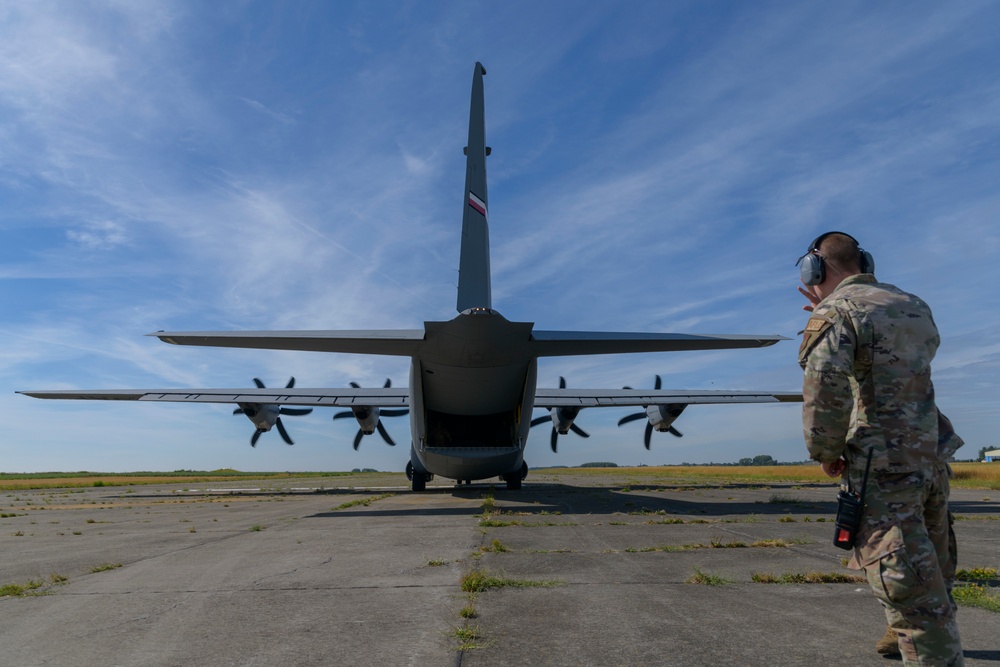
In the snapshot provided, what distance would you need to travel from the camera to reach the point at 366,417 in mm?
23844

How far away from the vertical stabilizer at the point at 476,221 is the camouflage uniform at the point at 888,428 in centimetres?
1232

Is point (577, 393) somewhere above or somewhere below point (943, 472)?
above

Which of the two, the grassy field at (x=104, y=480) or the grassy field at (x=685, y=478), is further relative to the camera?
the grassy field at (x=104, y=480)

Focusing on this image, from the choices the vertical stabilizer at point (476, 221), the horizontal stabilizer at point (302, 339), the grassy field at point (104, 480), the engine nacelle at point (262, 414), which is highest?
the vertical stabilizer at point (476, 221)

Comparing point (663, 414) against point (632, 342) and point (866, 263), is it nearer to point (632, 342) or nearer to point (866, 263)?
point (632, 342)

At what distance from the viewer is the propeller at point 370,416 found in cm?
2356

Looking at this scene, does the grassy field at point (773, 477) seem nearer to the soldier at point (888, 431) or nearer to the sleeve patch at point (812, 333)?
the soldier at point (888, 431)

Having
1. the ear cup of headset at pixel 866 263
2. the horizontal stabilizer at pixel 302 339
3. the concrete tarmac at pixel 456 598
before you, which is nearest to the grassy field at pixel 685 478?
the concrete tarmac at pixel 456 598

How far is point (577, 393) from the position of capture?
24.3m

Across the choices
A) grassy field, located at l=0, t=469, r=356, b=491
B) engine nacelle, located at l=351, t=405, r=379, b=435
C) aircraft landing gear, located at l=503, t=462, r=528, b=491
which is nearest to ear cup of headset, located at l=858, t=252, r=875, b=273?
aircraft landing gear, located at l=503, t=462, r=528, b=491

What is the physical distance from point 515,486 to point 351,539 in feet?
42.6

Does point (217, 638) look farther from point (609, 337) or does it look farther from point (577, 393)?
point (577, 393)

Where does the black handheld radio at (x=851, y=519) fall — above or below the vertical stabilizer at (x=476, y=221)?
Result: below

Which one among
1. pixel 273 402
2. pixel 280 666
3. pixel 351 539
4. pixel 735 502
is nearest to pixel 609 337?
pixel 735 502
